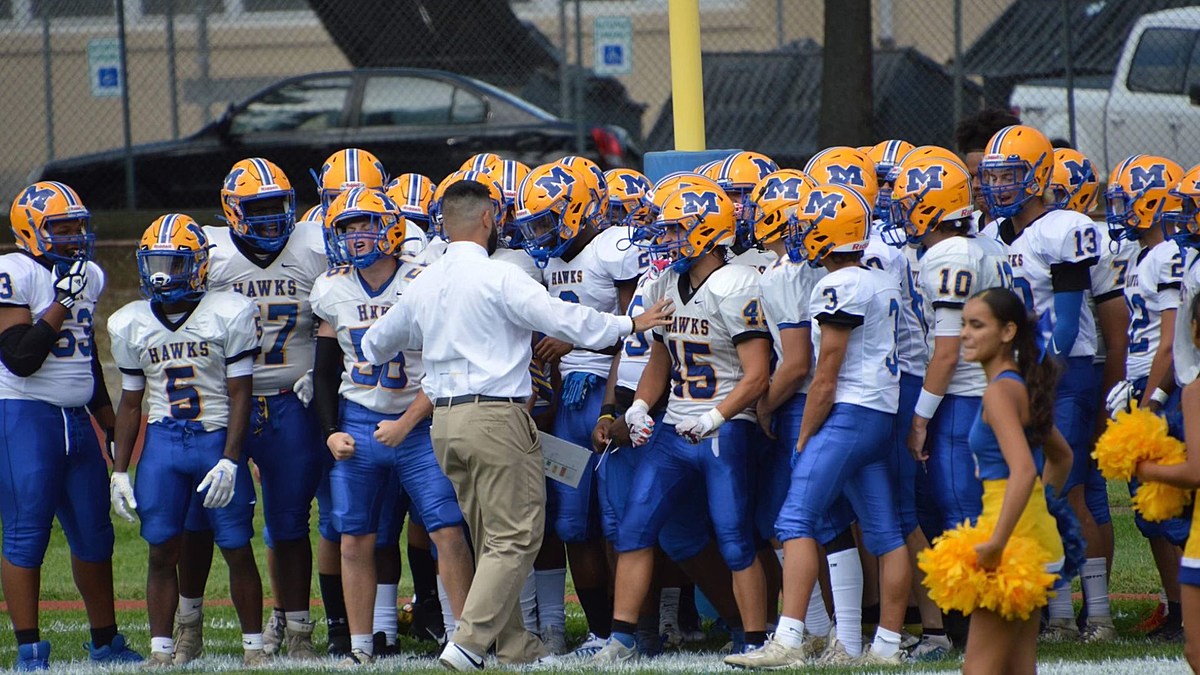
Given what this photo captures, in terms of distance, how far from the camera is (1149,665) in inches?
231

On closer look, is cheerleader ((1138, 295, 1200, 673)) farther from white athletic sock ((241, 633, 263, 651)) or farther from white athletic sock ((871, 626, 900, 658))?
white athletic sock ((241, 633, 263, 651))

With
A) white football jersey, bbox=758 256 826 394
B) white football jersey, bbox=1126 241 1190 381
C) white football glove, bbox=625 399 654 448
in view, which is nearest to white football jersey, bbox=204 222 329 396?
white football glove, bbox=625 399 654 448

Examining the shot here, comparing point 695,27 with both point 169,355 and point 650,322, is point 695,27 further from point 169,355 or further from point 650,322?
point 169,355

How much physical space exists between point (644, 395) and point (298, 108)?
8.39m

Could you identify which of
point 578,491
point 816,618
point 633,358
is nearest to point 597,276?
point 633,358

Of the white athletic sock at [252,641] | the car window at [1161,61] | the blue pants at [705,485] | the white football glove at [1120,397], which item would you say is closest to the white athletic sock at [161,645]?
the white athletic sock at [252,641]

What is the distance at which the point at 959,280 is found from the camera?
5.98 meters

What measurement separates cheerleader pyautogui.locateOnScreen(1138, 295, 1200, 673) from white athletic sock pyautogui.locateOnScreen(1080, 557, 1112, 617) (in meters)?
1.63

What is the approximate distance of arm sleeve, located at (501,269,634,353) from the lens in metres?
5.97

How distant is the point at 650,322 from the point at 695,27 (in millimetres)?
2549

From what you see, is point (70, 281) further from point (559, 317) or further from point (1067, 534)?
point (1067, 534)

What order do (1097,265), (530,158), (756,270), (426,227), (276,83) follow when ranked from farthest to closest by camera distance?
(276,83), (530,158), (426,227), (1097,265), (756,270)

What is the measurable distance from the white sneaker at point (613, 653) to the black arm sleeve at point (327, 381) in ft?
4.65

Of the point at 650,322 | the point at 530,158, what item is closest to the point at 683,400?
the point at 650,322
